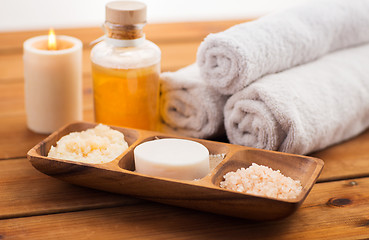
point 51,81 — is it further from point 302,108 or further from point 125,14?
point 302,108

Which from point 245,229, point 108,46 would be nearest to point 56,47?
point 108,46

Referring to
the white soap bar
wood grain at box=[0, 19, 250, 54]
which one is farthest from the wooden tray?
wood grain at box=[0, 19, 250, 54]

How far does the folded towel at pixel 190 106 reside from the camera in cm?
85

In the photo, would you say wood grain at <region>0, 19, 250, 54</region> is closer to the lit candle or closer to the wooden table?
the lit candle

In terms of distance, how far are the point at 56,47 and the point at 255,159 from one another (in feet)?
1.32

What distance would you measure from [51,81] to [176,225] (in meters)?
0.36

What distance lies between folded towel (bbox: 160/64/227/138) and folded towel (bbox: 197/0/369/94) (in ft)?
0.09

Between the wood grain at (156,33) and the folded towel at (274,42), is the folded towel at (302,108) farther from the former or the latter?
the wood grain at (156,33)

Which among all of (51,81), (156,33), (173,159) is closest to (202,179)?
(173,159)

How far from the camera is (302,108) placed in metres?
0.79

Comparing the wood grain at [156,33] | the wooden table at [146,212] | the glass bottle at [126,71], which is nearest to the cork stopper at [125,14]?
the glass bottle at [126,71]

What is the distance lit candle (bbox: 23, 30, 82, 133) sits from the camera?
0.87m

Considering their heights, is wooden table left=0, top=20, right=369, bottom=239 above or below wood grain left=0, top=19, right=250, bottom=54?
below

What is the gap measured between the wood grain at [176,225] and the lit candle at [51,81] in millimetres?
270
